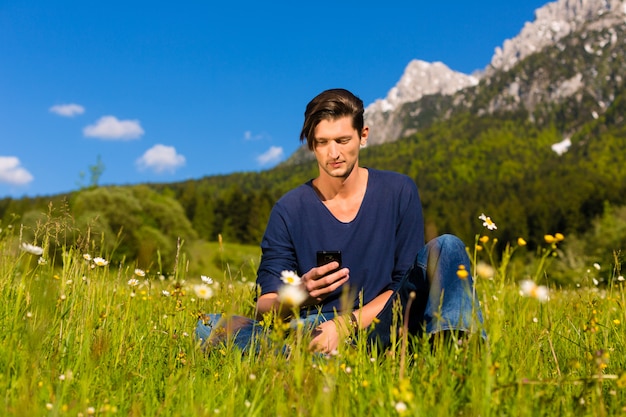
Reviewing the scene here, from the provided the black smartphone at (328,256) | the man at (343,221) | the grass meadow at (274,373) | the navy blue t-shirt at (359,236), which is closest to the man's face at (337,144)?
the man at (343,221)

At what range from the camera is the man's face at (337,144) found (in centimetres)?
401

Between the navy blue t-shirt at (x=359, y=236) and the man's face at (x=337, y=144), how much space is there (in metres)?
0.27

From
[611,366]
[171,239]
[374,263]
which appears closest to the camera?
[611,366]

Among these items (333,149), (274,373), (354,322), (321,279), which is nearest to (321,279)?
(321,279)

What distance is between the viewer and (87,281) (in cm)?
359

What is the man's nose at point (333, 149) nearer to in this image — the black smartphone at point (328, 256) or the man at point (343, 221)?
the man at point (343, 221)

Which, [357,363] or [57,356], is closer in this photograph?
[357,363]

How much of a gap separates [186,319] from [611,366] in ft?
8.38

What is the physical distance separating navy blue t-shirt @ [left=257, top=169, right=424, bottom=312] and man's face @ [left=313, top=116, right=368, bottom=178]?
0.27 meters

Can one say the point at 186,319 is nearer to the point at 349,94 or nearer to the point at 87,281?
the point at 87,281

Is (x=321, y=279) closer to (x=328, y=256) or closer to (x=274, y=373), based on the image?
(x=328, y=256)

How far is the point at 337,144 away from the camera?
13.2 ft

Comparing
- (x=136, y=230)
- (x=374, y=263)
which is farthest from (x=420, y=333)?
(x=136, y=230)

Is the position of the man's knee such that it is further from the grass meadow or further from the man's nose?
the man's nose
